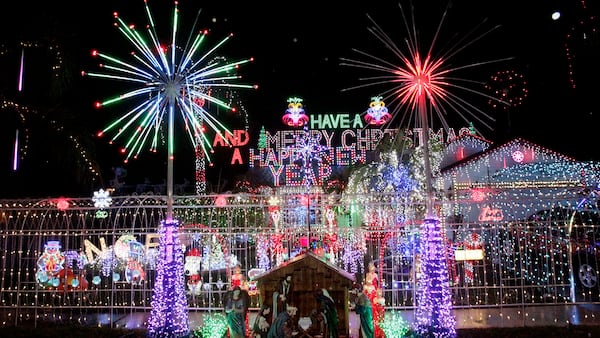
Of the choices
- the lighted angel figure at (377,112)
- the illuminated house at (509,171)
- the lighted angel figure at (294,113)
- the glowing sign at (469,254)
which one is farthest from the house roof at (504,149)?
the glowing sign at (469,254)

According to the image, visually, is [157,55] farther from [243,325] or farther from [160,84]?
[243,325]

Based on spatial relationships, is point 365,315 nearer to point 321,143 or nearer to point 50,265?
point 50,265

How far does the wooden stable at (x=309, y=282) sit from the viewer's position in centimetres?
857

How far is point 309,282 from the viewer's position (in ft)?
28.3

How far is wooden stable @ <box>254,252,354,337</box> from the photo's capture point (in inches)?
337

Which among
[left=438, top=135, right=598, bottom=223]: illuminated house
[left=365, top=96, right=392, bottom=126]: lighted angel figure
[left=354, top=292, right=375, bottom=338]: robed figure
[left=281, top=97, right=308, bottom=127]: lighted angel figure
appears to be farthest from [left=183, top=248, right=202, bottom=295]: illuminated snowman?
[left=281, top=97, right=308, bottom=127]: lighted angel figure

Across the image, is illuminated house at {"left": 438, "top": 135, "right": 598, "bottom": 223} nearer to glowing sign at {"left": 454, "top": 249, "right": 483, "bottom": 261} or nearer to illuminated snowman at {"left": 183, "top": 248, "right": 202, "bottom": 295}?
glowing sign at {"left": 454, "top": 249, "right": 483, "bottom": 261}

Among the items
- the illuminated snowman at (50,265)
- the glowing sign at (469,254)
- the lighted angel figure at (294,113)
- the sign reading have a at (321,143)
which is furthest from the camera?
the sign reading have a at (321,143)

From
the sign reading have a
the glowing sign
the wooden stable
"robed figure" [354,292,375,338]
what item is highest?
the sign reading have a

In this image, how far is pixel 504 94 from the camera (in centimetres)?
1933

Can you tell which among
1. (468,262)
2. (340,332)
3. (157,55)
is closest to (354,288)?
(340,332)

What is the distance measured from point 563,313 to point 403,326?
4.15 m

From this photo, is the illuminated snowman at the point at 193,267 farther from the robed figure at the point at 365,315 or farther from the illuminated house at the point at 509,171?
the illuminated house at the point at 509,171

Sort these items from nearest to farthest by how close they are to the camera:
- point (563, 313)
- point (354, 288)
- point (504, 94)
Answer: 1. point (354, 288)
2. point (563, 313)
3. point (504, 94)
